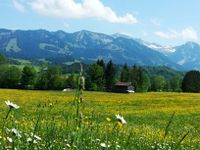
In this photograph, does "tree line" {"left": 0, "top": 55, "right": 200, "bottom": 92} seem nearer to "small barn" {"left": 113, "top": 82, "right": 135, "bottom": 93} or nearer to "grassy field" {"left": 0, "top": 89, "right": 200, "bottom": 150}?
"small barn" {"left": 113, "top": 82, "right": 135, "bottom": 93}

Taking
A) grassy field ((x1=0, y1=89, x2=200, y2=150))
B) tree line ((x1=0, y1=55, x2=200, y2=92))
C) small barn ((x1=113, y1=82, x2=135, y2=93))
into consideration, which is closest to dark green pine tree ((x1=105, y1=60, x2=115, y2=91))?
tree line ((x1=0, y1=55, x2=200, y2=92))

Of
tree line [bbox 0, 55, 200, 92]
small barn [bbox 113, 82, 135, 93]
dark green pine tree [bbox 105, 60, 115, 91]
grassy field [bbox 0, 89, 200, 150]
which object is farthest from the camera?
dark green pine tree [bbox 105, 60, 115, 91]

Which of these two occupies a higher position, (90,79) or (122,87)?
(90,79)

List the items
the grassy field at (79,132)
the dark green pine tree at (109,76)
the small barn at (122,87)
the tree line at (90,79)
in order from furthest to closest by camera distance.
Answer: the dark green pine tree at (109,76) → the tree line at (90,79) → the small barn at (122,87) → the grassy field at (79,132)

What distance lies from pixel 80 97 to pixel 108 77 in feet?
431

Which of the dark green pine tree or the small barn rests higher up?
the dark green pine tree

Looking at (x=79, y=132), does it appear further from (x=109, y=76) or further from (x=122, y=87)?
(x=109, y=76)

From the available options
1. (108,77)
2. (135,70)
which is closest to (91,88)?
(108,77)

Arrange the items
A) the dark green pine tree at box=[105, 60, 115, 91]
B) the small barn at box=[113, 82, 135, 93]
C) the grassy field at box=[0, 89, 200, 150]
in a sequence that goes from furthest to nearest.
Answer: the dark green pine tree at box=[105, 60, 115, 91] < the small barn at box=[113, 82, 135, 93] < the grassy field at box=[0, 89, 200, 150]

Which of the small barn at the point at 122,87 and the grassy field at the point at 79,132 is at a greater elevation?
the grassy field at the point at 79,132

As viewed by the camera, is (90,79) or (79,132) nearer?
(79,132)

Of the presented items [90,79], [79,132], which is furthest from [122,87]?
[79,132]

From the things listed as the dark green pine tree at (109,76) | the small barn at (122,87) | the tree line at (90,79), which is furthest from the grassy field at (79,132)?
the dark green pine tree at (109,76)

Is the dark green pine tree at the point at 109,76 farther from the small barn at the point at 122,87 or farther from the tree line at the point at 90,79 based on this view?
the small barn at the point at 122,87
